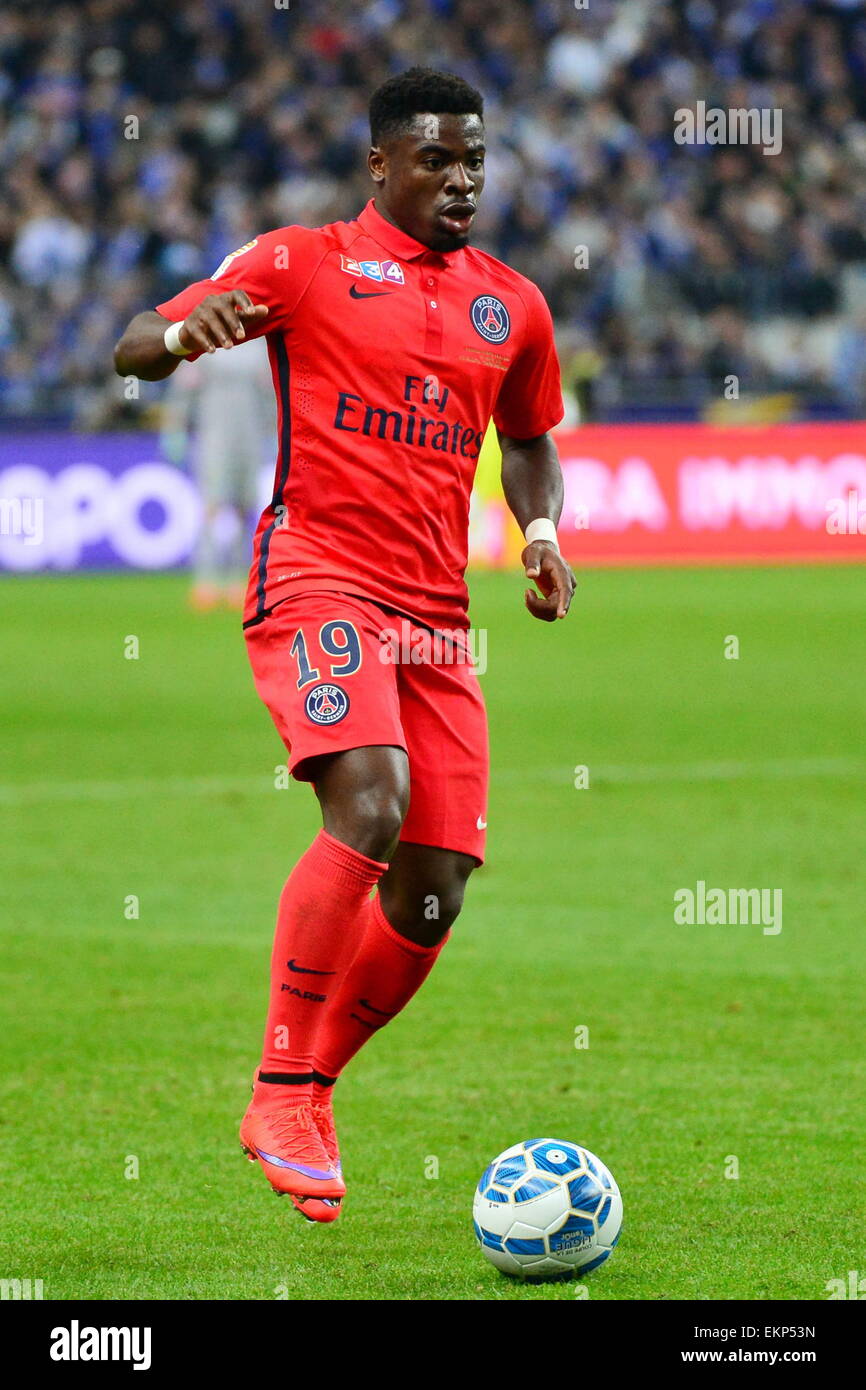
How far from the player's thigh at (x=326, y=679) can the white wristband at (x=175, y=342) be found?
0.56 m

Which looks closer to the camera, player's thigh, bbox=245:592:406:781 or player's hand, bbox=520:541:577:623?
player's thigh, bbox=245:592:406:781

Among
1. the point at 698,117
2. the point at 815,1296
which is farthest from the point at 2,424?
the point at 815,1296

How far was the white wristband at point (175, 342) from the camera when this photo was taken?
4.29m

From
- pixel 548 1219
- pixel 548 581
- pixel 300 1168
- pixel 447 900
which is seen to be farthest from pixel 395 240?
pixel 548 1219

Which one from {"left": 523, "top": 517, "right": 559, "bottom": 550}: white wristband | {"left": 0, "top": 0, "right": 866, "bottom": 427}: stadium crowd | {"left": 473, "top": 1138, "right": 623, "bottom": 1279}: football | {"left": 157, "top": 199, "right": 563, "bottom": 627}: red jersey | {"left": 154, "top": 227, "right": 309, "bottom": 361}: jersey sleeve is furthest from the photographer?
{"left": 0, "top": 0, "right": 866, "bottom": 427}: stadium crowd

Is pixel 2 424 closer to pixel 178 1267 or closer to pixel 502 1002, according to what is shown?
pixel 502 1002

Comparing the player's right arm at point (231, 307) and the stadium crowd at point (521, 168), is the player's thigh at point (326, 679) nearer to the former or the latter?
the player's right arm at point (231, 307)

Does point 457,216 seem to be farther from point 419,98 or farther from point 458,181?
point 419,98

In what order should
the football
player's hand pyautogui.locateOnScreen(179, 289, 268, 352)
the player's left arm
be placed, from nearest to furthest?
the football → player's hand pyautogui.locateOnScreen(179, 289, 268, 352) → the player's left arm

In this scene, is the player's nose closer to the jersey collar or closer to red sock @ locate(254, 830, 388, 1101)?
the jersey collar

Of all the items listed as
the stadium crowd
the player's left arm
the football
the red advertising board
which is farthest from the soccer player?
the stadium crowd

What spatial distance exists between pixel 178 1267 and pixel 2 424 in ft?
59.8

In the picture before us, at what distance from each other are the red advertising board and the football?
18.4m

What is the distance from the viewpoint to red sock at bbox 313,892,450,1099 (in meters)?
4.75
